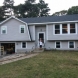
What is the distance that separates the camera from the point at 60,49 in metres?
21.3

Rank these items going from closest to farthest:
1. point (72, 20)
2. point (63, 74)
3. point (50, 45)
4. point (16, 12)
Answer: point (63, 74) → point (72, 20) → point (50, 45) → point (16, 12)

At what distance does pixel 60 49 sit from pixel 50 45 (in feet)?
5.27

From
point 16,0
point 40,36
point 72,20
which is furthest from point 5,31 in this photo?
point 16,0

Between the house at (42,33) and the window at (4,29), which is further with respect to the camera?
the window at (4,29)

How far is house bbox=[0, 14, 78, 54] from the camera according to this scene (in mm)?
20625

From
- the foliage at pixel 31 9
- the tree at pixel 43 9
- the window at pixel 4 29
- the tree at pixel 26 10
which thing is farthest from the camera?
the tree at pixel 43 9

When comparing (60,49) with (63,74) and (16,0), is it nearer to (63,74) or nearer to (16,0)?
(63,74)

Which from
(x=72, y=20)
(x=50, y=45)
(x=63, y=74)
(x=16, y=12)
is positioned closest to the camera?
(x=63, y=74)

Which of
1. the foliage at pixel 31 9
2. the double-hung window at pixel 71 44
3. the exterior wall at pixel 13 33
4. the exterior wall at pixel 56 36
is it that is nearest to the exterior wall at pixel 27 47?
the exterior wall at pixel 13 33

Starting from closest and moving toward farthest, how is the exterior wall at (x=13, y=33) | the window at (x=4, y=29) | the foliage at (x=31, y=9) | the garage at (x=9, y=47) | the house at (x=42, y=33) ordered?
the house at (x=42, y=33) → the exterior wall at (x=13, y=33) → the window at (x=4, y=29) → the garage at (x=9, y=47) → the foliage at (x=31, y=9)

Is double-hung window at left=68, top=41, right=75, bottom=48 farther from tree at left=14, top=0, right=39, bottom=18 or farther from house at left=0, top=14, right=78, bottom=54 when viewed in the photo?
tree at left=14, top=0, right=39, bottom=18

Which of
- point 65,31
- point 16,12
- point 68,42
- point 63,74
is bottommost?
point 63,74

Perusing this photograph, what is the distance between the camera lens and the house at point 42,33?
67.7 ft

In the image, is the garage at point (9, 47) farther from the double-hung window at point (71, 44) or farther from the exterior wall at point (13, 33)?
the double-hung window at point (71, 44)
